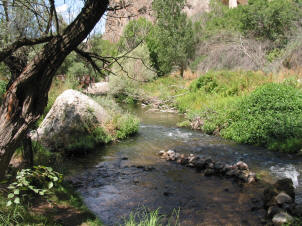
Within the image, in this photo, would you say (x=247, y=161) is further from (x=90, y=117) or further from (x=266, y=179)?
(x=90, y=117)

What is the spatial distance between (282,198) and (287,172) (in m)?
2.18

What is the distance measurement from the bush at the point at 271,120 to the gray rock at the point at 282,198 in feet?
12.5

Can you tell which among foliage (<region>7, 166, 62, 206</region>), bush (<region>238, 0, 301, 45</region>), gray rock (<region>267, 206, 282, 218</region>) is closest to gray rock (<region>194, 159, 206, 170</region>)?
gray rock (<region>267, 206, 282, 218</region>)

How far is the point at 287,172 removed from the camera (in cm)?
665

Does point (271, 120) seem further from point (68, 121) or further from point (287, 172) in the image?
point (68, 121)

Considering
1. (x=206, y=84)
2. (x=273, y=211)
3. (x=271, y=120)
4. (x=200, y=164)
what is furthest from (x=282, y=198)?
(x=206, y=84)

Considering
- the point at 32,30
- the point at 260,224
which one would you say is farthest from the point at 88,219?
the point at 32,30

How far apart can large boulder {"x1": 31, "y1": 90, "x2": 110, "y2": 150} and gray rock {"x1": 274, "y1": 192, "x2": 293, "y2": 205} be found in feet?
19.6

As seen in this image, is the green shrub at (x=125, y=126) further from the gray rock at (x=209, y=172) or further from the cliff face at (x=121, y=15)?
the cliff face at (x=121, y=15)

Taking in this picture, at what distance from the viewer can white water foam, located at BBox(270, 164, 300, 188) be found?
6.35 m

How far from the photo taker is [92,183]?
620cm

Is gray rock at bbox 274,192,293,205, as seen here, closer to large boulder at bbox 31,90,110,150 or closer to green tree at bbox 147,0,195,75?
large boulder at bbox 31,90,110,150

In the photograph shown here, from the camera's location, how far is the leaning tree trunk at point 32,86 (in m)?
3.18

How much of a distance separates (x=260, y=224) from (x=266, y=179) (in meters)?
2.09
